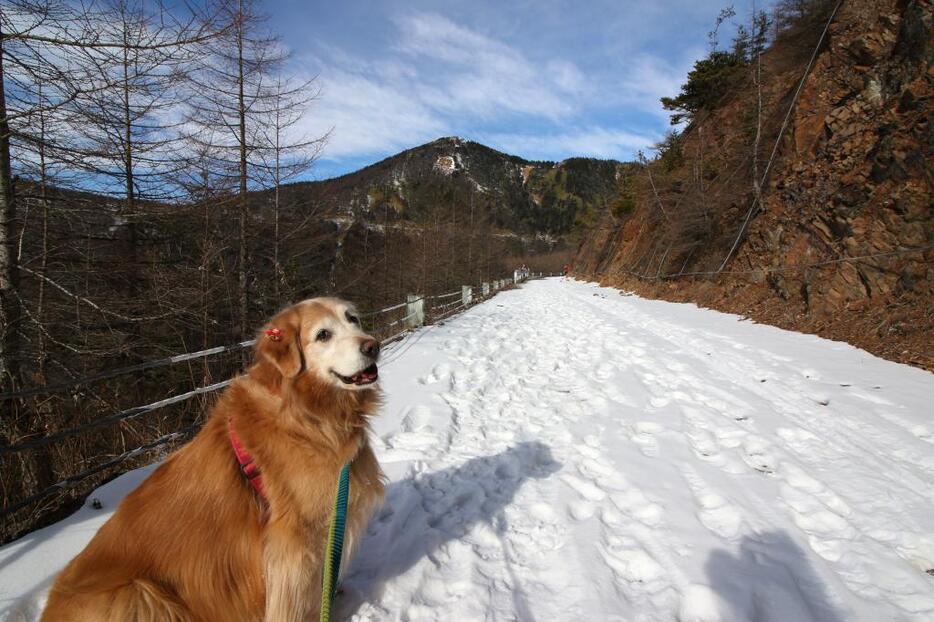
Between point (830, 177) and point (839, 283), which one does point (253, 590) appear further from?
point (830, 177)

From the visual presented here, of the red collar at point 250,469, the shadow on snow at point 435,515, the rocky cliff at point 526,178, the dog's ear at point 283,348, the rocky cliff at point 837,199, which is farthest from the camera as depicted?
the rocky cliff at point 526,178

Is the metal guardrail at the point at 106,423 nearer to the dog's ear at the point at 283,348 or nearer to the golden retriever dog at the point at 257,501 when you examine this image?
the dog's ear at the point at 283,348

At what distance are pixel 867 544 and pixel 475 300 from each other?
67.0 ft

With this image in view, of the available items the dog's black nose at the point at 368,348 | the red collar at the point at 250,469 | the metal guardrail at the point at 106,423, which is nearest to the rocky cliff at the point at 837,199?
the dog's black nose at the point at 368,348

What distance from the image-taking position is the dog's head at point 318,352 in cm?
219

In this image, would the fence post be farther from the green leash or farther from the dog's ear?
the green leash

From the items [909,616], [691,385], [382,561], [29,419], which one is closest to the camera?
[909,616]

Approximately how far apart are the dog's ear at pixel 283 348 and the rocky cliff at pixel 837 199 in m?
8.47

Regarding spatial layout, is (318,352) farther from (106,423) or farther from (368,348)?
(106,423)

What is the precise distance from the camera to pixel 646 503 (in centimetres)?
Result: 308

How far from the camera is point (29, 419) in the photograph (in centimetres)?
392

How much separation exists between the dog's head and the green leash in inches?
19.0

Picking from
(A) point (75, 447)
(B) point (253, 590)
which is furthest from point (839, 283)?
(A) point (75, 447)

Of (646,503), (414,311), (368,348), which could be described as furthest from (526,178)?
(368,348)
